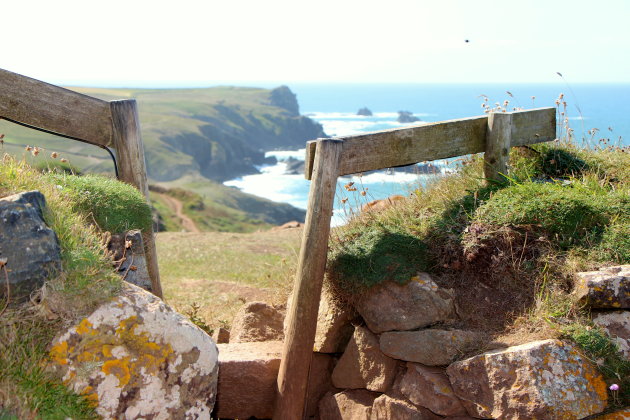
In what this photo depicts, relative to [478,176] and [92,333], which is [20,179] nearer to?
[92,333]

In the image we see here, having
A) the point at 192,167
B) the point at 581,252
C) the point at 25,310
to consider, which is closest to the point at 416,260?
the point at 581,252

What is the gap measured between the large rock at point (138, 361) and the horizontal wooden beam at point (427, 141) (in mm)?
2292

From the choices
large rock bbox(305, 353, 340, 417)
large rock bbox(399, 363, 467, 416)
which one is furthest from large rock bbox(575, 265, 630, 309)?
large rock bbox(305, 353, 340, 417)

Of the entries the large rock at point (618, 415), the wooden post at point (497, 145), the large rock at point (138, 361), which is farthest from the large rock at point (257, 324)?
the large rock at point (618, 415)

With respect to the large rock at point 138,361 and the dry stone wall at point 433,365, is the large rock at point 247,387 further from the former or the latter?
the large rock at point 138,361

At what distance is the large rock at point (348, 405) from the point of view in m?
6.01

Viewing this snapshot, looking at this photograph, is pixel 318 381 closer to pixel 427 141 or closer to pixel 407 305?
pixel 407 305

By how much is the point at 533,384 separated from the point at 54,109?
5.77 m

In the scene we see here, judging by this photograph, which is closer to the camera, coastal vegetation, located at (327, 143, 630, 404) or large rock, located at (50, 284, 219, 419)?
large rock, located at (50, 284, 219, 419)

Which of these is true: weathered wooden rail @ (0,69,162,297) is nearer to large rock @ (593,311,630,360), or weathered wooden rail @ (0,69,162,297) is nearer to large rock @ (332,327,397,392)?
large rock @ (332,327,397,392)

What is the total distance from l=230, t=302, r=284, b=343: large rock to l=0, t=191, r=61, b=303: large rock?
9.98ft

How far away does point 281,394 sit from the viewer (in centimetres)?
605

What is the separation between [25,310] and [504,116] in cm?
560

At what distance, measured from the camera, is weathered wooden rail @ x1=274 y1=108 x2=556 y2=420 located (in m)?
6.00
